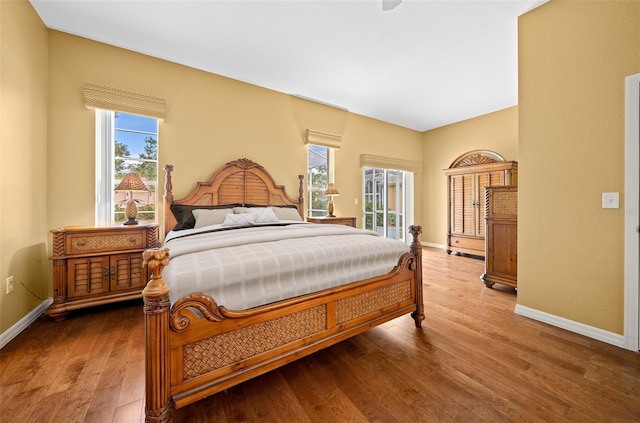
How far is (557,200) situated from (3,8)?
4.67 m

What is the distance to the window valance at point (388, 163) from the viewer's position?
16.4ft

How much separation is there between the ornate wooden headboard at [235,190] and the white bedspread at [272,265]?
1715 mm

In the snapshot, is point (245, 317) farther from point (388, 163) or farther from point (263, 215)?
point (388, 163)

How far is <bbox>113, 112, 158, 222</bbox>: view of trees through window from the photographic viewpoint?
2943 millimetres

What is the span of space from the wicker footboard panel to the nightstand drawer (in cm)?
190

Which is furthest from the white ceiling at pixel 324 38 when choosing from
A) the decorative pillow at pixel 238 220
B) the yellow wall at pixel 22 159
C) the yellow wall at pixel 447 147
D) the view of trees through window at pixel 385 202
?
the view of trees through window at pixel 385 202

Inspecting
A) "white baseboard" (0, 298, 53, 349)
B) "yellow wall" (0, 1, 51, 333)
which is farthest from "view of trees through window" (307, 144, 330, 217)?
"white baseboard" (0, 298, 53, 349)

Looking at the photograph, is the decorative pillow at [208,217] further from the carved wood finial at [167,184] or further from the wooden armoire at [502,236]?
the wooden armoire at [502,236]

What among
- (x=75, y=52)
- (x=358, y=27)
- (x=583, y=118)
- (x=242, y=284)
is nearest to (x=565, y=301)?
(x=583, y=118)

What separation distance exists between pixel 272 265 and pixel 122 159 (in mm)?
2710

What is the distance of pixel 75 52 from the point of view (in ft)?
8.80

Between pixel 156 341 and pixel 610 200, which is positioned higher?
pixel 610 200

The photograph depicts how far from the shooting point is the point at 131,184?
2633 millimetres

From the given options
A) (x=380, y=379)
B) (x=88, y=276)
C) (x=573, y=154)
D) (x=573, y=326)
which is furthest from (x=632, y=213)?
(x=88, y=276)
